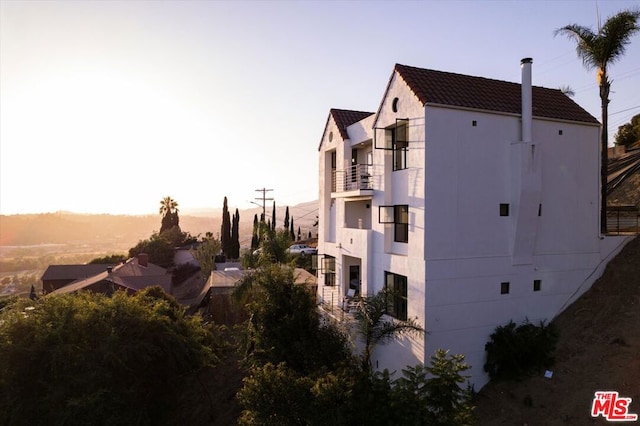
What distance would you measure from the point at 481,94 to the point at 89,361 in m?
19.3

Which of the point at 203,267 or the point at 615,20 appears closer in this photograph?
the point at 615,20

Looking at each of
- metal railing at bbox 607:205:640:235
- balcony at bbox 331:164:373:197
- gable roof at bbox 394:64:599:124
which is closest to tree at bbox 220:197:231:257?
balcony at bbox 331:164:373:197

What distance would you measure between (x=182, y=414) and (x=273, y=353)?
22.8ft

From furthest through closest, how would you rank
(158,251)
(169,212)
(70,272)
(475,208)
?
(169,212), (158,251), (70,272), (475,208)

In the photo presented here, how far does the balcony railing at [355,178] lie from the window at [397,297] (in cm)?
485

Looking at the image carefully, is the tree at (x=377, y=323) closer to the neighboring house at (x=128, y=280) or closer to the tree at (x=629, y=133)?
the neighboring house at (x=128, y=280)

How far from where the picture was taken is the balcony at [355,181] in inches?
739

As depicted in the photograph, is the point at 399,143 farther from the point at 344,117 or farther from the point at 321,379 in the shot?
the point at 321,379

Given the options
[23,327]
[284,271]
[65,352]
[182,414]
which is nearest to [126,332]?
[65,352]

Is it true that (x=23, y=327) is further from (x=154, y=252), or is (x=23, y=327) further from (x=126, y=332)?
(x=154, y=252)

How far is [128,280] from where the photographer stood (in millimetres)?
35250

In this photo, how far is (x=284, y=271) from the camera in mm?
19219

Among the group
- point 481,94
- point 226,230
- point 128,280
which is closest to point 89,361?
point 481,94

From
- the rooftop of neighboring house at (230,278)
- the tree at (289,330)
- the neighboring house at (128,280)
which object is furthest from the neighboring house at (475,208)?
the neighboring house at (128,280)
